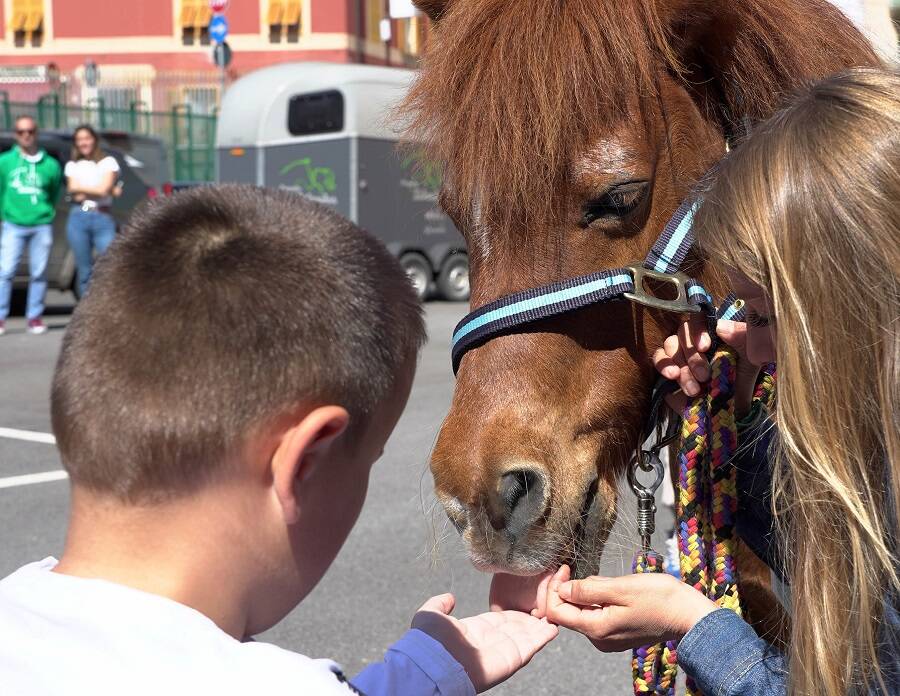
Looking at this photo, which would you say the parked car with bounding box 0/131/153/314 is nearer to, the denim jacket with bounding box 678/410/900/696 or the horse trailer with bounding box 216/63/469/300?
the horse trailer with bounding box 216/63/469/300

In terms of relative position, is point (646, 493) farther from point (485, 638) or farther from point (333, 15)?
point (333, 15)

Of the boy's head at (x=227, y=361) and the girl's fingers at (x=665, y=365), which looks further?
the girl's fingers at (x=665, y=365)

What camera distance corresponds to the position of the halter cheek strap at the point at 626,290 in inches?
80.5

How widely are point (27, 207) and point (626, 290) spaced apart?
9438 mm

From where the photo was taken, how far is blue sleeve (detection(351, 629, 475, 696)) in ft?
4.74

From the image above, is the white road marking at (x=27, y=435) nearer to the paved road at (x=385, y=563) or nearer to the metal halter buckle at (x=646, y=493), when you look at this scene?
the paved road at (x=385, y=563)

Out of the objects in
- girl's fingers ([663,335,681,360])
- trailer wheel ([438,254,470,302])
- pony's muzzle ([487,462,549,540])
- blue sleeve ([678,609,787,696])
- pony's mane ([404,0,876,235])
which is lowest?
trailer wheel ([438,254,470,302])

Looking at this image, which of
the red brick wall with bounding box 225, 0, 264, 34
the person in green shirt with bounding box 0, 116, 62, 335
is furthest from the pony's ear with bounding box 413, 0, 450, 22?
the red brick wall with bounding box 225, 0, 264, 34

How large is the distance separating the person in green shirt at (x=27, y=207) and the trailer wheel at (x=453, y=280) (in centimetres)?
548

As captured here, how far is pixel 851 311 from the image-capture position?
1.52m

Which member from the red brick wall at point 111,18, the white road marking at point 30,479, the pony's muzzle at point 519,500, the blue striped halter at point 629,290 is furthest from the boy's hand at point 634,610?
the red brick wall at point 111,18

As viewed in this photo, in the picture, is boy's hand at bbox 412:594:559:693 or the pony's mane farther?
the pony's mane

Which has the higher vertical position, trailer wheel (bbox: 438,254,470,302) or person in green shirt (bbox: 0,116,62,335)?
person in green shirt (bbox: 0,116,62,335)

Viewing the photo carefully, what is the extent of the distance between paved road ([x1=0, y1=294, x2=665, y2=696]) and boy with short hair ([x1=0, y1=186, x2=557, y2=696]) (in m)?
0.13
